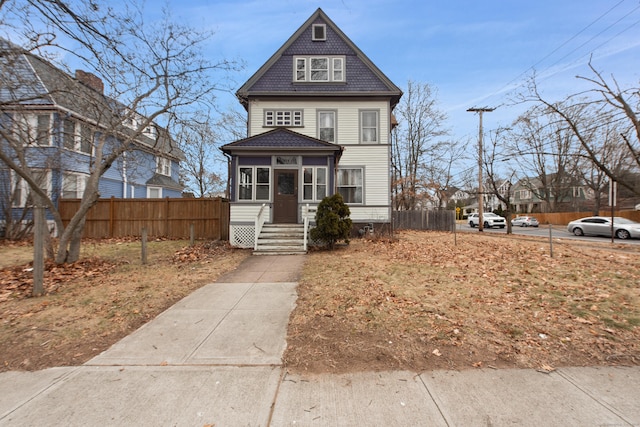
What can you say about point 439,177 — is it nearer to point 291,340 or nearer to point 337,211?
point 337,211

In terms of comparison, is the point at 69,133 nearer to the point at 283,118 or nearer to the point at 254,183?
the point at 254,183

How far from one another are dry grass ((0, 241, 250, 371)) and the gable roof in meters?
9.71

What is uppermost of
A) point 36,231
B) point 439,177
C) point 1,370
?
point 439,177

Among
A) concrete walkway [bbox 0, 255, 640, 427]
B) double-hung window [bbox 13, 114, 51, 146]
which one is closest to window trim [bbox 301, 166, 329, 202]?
double-hung window [bbox 13, 114, 51, 146]

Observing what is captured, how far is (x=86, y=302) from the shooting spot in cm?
505

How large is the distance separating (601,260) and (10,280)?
14.7 metres

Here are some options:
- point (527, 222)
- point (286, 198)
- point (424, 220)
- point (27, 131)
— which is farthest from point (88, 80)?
point (527, 222)

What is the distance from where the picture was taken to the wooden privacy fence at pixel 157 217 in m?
15.1

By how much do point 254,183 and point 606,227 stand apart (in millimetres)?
21475

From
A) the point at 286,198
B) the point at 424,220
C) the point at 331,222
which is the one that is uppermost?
the point at 286,198

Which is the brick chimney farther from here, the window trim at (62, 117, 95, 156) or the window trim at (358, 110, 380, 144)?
the window trim at (358, 110, 380, 144)

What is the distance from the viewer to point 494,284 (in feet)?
19.2

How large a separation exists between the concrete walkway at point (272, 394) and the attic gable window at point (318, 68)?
14594 millimetres

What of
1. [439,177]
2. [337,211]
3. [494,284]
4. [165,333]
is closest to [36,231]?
[165,333]
